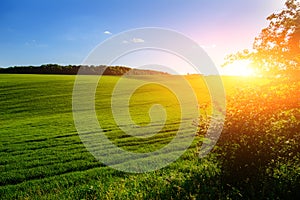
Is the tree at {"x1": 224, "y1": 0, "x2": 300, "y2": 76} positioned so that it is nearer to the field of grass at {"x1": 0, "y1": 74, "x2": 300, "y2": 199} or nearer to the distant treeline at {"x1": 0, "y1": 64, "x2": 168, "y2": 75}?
the field of grass at {"x1": 0, "y1": 74, "x2": 300, "y2": 199}

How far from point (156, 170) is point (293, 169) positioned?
4.56 metres

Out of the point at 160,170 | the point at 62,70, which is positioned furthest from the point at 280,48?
the point at 62,70

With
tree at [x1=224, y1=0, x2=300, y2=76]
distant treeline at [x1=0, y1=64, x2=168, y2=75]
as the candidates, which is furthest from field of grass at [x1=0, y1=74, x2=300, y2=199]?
distant treeline at [x1=0, y1=64, x2=168, y2=75]

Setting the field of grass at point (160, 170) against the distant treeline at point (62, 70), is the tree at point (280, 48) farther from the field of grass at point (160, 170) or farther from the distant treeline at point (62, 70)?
the distant treeline at point (62, 70)

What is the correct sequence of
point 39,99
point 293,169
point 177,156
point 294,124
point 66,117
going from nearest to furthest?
point 294,124 → point 293,169 → point 177,156 → point 66,117 → point 39,99

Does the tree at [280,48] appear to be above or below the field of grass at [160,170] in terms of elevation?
above

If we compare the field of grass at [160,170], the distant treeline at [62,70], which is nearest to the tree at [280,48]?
the field of grass at [160,170]

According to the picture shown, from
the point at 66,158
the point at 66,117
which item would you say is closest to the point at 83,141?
the point at 66,158

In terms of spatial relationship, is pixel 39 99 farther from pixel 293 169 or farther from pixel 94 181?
pixel 293 169

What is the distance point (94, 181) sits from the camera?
33.2 feet

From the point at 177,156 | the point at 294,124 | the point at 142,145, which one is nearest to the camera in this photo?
the point at 294,124

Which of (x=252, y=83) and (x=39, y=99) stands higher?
(x=252, y=83)

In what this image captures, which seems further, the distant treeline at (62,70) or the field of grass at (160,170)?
the distant treeline at (62,70)

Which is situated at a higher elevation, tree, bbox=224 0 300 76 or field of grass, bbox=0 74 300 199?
tree, bbox=224 0 300 76
